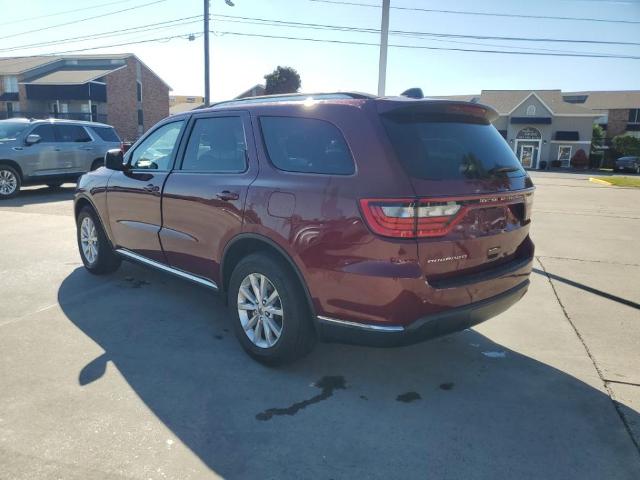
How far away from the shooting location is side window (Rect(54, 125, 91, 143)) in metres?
12.6

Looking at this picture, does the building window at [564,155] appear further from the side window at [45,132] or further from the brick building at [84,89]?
the side window at [45,132]

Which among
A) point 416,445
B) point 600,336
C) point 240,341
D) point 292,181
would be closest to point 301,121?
point 292,181

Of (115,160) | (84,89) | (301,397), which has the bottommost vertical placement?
(301,397)

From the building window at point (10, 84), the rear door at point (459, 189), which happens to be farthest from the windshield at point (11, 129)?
the building window at point (10, 84)

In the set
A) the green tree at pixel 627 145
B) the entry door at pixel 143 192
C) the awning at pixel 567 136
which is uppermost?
the awning at pixel 567 136

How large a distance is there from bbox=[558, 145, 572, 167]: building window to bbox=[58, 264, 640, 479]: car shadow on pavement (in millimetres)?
51319

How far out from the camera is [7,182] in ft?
38.3

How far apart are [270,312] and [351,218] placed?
3.34ft

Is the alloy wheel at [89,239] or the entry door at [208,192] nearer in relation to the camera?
the entry door at [208,192]

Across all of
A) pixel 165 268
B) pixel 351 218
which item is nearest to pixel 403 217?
pixel 351 218

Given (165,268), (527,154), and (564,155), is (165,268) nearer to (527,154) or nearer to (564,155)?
(527,154)

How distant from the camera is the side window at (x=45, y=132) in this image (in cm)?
1220

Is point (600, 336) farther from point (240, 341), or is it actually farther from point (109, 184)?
point (109, 184)

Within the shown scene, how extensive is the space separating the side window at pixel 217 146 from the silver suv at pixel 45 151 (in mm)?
9522
